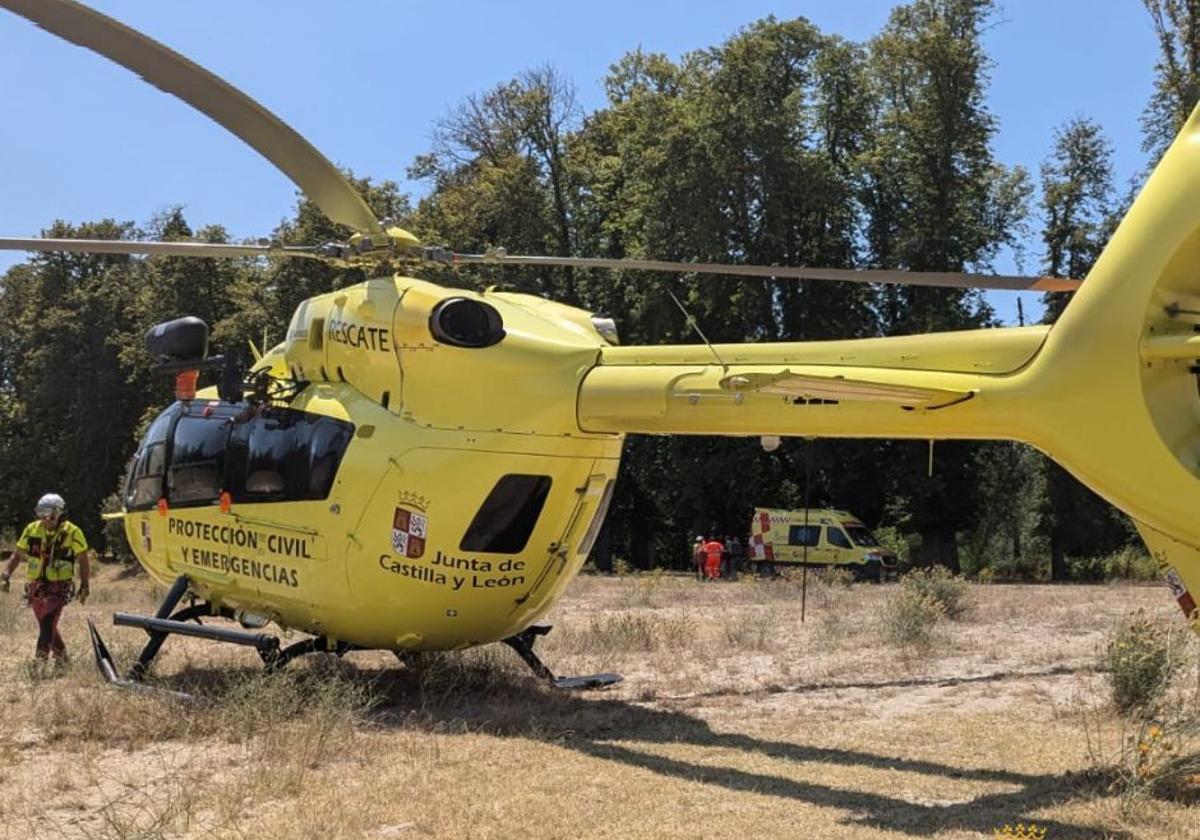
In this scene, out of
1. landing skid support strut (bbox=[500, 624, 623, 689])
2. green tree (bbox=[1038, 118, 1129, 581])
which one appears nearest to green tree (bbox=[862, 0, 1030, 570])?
green tree (bbox=[1038, 118, 1129, 581])

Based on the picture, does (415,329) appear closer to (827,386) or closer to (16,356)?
(827,386)

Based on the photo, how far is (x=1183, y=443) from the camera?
21.3 ft

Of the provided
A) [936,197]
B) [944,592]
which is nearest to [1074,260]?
[936,197]

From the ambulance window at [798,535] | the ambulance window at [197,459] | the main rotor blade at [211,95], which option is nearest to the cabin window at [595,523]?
the main rotor blade at [211,95]

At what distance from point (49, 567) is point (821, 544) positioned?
24054mm

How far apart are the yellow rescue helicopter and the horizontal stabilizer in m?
0.02

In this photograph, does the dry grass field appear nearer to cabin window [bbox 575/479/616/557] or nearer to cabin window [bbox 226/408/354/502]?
cabin window [bbox 575/479/616/557]

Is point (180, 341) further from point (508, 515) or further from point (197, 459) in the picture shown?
point (508, 515)

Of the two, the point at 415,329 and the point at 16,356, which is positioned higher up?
the point at 16,356

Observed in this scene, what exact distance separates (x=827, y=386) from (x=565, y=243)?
37.0 m

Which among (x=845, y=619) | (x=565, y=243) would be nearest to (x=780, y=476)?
(x=565, y=243)

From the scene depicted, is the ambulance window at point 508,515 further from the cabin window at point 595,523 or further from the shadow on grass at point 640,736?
the shadow on grass at point 640,736

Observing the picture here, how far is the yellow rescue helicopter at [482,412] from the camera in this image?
21.4 ft

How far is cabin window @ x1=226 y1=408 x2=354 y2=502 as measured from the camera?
10.1 meters
